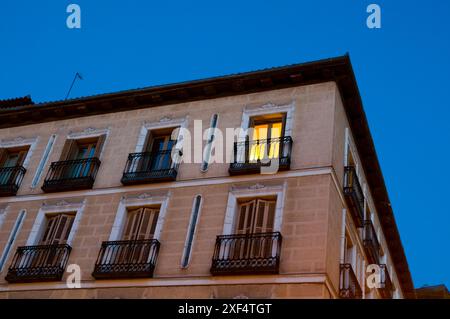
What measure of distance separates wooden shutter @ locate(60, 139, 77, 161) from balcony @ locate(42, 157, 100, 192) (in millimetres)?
428

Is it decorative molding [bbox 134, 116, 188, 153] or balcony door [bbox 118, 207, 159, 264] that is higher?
decorative molding [bbox 134, 116, 188, 153]

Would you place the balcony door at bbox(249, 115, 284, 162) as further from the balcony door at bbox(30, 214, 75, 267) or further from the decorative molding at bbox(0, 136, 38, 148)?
the decorative molding at bbox(0, 136, 38, 148)

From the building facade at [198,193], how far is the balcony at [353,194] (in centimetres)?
6

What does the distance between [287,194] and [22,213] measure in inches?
361

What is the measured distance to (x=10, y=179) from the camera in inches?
827

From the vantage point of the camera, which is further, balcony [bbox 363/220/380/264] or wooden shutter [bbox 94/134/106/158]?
wooden shutter [bbox 94/134/106/158]

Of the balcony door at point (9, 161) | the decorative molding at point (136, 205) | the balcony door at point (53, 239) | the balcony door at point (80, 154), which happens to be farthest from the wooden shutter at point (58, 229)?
the balcony door at point (9, 161)

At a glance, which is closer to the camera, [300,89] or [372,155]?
[300,89]

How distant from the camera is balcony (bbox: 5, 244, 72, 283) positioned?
17.4 meters

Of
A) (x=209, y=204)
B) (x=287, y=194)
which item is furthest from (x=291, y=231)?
(x=209, y=204)

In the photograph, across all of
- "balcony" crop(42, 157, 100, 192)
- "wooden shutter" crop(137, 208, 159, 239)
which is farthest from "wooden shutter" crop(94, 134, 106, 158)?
"wooden shutter" crop(137, 208, 159, 239)

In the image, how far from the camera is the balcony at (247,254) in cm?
1495
